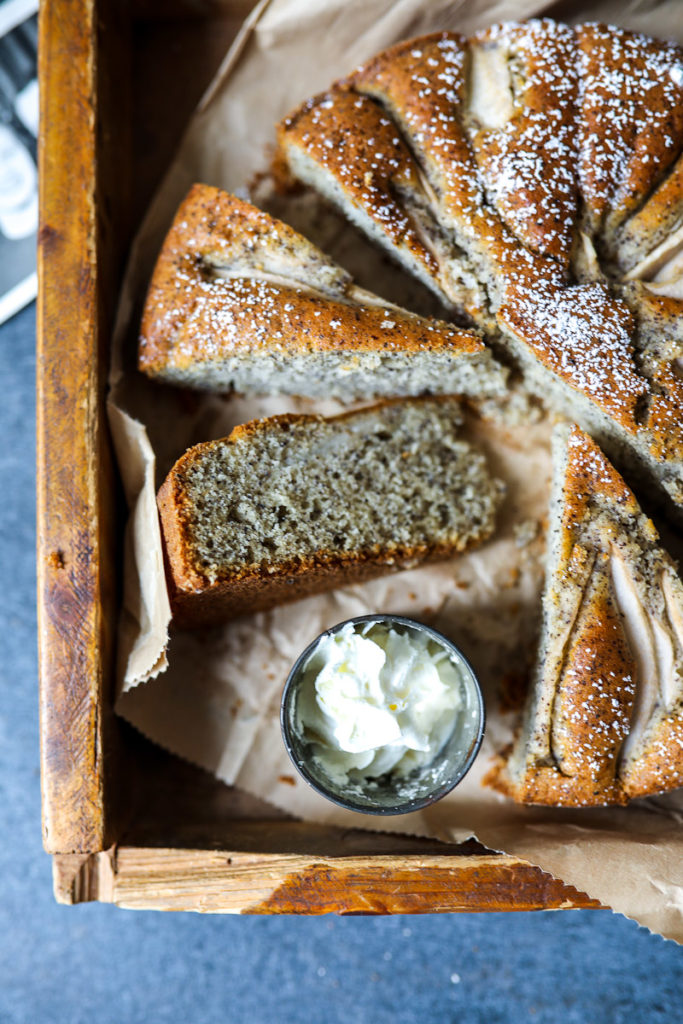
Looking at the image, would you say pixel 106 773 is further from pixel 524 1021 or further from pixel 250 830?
pixel 524 1021

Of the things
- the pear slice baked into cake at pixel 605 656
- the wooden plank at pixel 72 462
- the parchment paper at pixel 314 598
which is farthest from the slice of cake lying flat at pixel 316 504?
the pear slice baked into cake at pixel 605 656

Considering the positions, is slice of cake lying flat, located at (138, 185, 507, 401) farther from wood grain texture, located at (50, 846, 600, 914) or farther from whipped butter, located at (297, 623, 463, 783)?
wood grain texture, located at (50, 846, 600, 914)

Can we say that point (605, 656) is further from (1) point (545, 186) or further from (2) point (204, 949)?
(2) point (204, 949)

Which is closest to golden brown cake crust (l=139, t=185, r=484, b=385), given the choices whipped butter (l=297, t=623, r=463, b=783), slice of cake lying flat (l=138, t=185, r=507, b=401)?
slice of cake lying flat (l=138, t=185, r=507, b=401)

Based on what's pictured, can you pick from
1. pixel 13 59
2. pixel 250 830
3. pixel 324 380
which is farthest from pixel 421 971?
pixel 13 59

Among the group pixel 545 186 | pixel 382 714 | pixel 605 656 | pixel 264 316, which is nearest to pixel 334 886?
pixel 382 714
